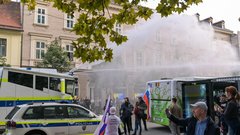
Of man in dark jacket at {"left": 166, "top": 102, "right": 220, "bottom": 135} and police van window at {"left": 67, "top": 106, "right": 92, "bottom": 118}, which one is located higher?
man in dark jacket at {"left": 166, "top": 102, "right": 220, "bottom": 135}

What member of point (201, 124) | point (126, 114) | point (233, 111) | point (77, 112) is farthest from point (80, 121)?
point (201, 124)

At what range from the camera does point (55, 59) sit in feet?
78.2

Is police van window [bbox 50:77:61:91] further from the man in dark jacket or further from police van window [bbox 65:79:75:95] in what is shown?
the man in dark jacket

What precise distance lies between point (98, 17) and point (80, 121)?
520 centimetres

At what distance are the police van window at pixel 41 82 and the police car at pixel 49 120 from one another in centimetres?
517

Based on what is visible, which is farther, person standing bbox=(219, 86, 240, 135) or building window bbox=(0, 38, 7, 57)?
building window bbox=(0, 38, 7, 57)

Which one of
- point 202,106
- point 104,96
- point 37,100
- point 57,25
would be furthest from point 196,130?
point 57,25

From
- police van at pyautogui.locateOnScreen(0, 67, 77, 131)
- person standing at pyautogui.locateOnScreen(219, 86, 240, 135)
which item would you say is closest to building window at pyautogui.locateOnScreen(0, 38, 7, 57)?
police van at pyautogui.locateOnScreen(0, 67, 77, 131)

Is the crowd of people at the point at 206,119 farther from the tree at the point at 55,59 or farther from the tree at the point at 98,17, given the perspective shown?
the tree at the point at 55,59

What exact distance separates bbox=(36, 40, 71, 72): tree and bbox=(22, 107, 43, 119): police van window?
14.9 meters

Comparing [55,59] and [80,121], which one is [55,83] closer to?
[80,121]

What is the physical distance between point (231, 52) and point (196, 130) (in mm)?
22286

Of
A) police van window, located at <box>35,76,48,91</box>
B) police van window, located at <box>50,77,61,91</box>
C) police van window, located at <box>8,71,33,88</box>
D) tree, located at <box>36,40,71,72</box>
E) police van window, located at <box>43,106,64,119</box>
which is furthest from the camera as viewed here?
tree, located at <box>36,40,71,72</box>

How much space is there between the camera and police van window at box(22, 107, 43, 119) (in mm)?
9180
